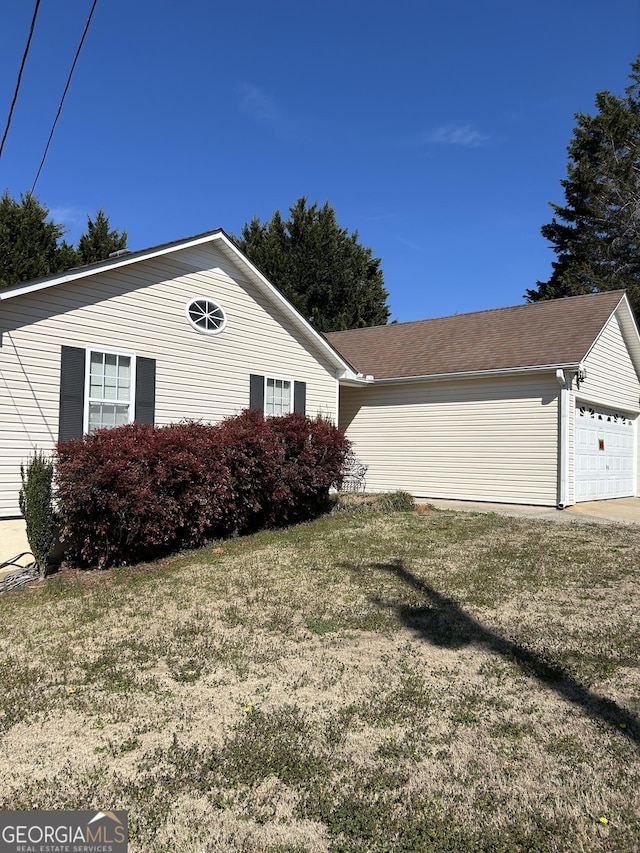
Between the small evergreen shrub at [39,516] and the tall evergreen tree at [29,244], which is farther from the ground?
the tall evergreen tree at [29,244]

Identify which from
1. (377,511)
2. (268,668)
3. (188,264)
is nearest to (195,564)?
(268,668)

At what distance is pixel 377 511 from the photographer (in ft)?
37.3

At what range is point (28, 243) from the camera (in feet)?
61.1

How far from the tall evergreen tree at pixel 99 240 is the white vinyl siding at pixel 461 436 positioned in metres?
11.6

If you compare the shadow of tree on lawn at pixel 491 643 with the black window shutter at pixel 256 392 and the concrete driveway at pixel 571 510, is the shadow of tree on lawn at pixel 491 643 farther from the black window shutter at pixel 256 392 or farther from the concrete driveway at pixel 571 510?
the black window shutter at pixel 256 392

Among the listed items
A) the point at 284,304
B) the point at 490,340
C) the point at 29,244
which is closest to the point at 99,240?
the point at 29,244

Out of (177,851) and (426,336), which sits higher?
(426,336)

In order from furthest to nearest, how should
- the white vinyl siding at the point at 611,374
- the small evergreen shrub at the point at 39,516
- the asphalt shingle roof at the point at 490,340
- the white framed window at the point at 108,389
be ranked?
the white vinyl siding at the point at 611,374
the asphalt shingle roof at the point at 490,340
the white framed window at the point at 108,389
the small evergreen shrub at the point at 39,516

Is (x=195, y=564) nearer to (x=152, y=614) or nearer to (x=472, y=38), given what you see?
(x=152, y=614)

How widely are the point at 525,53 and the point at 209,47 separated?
7.66 meters

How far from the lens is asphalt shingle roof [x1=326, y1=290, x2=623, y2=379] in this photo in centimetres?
1306

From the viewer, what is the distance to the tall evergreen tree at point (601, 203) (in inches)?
1055

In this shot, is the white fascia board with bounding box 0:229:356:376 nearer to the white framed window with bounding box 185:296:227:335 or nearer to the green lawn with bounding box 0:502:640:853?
the white framed window with bounding box 185:296:227:335

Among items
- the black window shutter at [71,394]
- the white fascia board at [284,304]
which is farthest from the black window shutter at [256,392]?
the black window shutter at [71,394]
